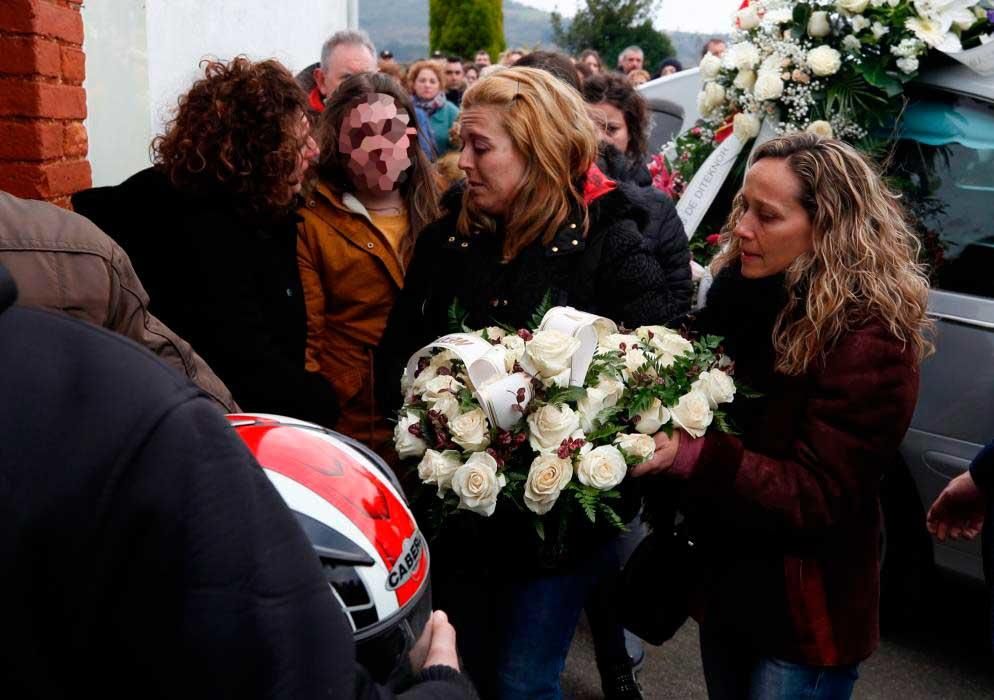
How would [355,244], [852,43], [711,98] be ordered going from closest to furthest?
1. [355,244]
2. [852,43]
3. [711,98]

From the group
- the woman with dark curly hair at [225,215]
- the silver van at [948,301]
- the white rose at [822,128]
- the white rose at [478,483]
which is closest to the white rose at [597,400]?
the white rose at [478,483]

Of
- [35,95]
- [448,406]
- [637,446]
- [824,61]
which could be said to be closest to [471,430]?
[448,406]

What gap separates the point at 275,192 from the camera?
2746mm

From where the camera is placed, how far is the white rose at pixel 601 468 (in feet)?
6.59

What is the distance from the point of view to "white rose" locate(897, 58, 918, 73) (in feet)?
12.9

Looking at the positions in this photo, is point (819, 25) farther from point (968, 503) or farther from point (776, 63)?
point (968, 503)

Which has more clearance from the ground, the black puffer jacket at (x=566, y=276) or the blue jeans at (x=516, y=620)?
the black puffer jacket at (x=566, y=276)

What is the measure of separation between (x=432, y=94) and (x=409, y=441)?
7.32 metres

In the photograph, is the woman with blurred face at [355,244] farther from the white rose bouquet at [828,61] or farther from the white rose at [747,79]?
the white rose at [747,79]

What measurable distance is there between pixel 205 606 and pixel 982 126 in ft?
12.4

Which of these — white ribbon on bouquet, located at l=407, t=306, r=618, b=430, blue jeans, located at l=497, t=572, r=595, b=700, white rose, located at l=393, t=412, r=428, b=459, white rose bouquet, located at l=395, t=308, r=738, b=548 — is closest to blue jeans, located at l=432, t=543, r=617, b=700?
blue jeans, located at l=497, t=572, r=595, b=700

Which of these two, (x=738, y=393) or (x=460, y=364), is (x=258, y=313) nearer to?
(x=460, y=364)

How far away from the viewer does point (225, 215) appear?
271 centimetres

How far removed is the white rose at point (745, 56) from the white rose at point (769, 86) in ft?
0.50
